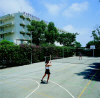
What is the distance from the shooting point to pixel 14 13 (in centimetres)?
3953

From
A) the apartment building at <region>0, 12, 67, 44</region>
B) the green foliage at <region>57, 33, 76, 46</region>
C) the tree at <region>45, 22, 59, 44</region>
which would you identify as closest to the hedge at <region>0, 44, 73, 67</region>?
the tree at <region>45, 22, 59, 44</region>

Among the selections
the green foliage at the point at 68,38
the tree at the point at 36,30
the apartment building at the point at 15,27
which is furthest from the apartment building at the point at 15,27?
the green foliage at the point at 68,38

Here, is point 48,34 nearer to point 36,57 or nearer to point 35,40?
point 35,40

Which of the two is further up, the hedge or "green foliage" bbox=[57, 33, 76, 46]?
"green foliage" bbox=[57, 33, 76, 46]

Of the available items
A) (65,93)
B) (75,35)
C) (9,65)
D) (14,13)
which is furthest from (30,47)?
(75,35)

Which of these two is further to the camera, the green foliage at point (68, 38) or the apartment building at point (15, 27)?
the green foliage at point (68, 38)

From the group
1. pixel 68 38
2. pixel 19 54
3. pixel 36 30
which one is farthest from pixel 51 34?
pixel 19 54

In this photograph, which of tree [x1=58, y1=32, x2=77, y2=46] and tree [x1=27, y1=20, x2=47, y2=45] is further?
tree [x1=58, y1=32, x2=77, y2=46]

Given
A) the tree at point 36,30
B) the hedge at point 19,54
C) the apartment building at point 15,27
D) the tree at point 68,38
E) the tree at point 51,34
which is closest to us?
the hedge at point 19,54

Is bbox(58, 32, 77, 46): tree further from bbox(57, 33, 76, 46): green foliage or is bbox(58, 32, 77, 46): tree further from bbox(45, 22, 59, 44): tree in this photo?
bbox(45, 22, 59, 44): tree

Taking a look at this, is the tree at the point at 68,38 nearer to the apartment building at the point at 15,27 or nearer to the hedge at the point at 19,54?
the apartment building at the point at 15,27

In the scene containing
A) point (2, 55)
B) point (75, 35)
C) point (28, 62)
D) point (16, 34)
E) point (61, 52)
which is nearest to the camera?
point (2, 55)

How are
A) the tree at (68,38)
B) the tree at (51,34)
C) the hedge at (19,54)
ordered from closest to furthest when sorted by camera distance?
the hedge at (19,54) → the tree at (51,34) → the tree at (68,38)

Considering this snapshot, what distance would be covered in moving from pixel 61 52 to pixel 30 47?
15947mm
